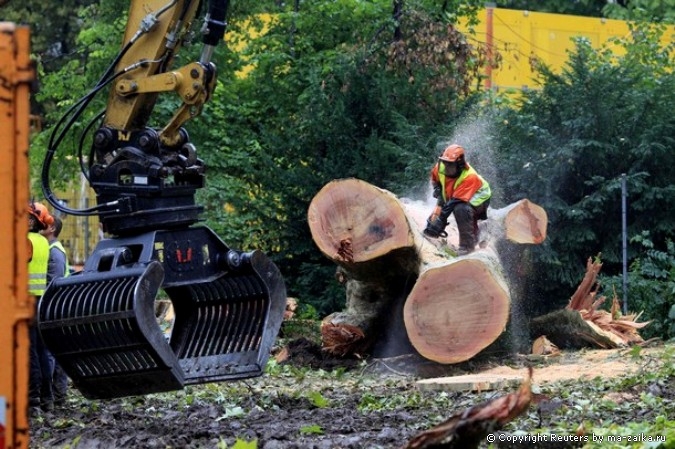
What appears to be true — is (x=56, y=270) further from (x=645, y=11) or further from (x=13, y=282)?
(x=645, y=11)

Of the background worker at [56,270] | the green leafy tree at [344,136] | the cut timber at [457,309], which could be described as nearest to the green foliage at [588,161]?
the green leafy tree at [344,136]

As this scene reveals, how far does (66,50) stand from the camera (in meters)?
29.1

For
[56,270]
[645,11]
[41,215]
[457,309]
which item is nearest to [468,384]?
[457,309]

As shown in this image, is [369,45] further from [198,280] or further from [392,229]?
[198,280]

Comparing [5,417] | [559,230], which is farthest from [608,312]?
[5,417]

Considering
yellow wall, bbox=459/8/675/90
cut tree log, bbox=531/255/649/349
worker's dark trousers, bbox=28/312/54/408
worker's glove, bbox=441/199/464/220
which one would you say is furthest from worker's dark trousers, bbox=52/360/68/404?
yellow wall, bbox=459/8/675/90

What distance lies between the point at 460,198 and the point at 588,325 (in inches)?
82.5

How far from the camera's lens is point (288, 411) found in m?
8.48

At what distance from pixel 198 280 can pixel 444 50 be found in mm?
10357

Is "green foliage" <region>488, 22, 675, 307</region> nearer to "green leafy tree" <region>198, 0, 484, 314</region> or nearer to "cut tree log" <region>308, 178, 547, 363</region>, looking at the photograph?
"green leafy tree" <region>198, 0, 484, 314</region>

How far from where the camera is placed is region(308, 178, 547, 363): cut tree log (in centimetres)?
1126

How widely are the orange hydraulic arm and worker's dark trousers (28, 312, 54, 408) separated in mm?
6000

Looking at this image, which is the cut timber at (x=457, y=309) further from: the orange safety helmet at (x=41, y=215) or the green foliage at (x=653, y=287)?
the orange safety helmet at (x=41, y=215)

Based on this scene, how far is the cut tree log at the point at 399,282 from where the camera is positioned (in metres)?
11.3
